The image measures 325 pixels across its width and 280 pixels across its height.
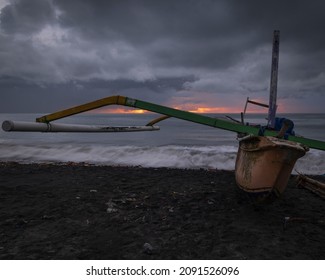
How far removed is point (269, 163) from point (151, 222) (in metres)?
2.31

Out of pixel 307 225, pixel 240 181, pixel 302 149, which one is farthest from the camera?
pixel 240 181

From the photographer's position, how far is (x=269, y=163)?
5348mm

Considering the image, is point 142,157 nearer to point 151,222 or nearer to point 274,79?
point 274,79

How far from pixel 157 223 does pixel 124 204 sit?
1.34 meters

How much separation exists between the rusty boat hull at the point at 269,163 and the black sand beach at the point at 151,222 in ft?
1.96

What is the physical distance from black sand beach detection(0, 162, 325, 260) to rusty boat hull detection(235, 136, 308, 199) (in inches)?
23.6

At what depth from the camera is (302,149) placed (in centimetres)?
518

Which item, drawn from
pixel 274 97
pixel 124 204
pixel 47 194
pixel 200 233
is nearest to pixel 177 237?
pixel 200 233

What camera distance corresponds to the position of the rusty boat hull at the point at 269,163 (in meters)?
5.24

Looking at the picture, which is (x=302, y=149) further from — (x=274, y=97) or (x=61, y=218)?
(x=61, y=218)

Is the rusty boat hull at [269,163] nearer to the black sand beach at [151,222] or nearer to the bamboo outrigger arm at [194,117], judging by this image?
the bamboo outrigger arm at [194,117]

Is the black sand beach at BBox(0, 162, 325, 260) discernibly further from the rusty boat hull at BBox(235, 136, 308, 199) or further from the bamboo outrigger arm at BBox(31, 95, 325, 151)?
the bamboo outrigger arm at BBox(31, 95, 325, 151)

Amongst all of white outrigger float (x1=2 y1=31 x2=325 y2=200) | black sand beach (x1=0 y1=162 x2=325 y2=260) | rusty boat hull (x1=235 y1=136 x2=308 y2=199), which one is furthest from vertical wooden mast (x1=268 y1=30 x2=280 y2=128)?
black sand beach (x1=0 y1=162 x2=325 y2=260)

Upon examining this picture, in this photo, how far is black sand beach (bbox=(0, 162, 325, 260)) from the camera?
4.37m
